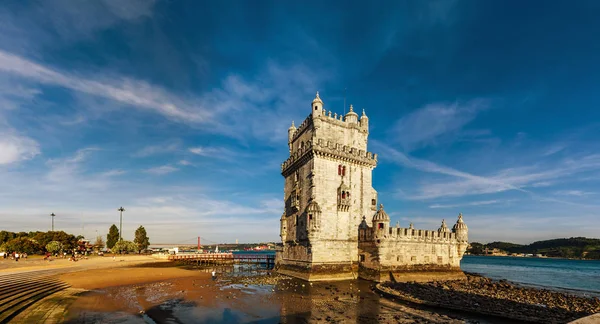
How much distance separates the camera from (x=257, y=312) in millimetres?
23531

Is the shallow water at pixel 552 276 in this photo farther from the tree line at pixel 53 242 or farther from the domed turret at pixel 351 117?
the tree line at pixel 53 242

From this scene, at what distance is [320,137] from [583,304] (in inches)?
1268

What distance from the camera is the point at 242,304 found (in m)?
25.9

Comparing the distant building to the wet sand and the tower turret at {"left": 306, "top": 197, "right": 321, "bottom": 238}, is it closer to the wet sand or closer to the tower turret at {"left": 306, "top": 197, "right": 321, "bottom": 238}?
the tower turret at {"left": 306, "top": 197, "right": 321, "bottom": 238}

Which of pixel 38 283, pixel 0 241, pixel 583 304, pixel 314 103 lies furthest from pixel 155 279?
pixel 0 241

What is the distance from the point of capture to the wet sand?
21.7 metres

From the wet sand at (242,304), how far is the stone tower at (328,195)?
12.1 feet

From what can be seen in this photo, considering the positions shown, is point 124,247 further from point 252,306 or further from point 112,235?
point 252,306

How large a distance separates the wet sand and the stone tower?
3702 mm

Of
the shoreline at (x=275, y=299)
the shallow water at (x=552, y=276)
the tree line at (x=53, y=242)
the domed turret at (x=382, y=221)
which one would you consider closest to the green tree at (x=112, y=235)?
the tree line at (x=53, y=242)

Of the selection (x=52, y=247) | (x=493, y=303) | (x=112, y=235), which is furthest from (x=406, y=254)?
(x=112, y=235)

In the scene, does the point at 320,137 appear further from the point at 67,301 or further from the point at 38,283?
the point at 38,283

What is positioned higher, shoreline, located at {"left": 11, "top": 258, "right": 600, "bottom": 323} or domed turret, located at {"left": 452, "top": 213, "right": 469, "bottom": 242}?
domed turret, located at {"left": 452, "top": 213, "right": 469, "bottom": 242}

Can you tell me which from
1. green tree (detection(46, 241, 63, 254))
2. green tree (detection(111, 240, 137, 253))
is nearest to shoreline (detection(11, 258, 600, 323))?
green tree (detection(46, 241, 63, 254))
